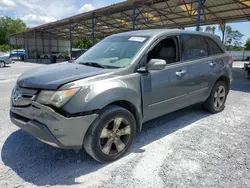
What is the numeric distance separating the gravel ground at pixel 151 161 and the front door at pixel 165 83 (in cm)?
52

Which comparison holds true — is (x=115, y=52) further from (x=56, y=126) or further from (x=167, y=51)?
(x=56, y=126)

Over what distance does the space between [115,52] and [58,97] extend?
1463 millimetres

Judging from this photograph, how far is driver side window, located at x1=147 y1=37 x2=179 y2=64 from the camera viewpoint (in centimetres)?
325

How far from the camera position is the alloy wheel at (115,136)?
2.60 m

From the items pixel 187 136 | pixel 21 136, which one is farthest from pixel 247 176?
pixel 21 136

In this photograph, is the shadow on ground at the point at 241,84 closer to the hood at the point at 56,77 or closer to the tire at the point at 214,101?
the tire at the point at 214,101

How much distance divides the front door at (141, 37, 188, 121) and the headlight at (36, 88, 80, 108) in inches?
44.1

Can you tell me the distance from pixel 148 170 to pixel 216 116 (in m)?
2.66

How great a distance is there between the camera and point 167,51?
348cm

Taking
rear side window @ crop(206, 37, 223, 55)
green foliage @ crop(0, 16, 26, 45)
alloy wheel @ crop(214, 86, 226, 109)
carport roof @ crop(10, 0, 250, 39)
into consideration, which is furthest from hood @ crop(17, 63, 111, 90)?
green foliage @ crop(0, 16, 26, 45)

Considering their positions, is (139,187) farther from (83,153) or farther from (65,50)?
(65,50)

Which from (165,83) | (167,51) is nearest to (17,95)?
(165,83)

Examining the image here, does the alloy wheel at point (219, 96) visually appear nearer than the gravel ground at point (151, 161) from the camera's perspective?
No

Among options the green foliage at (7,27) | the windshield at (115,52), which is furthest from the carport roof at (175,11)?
the green foliage at (7,27)
